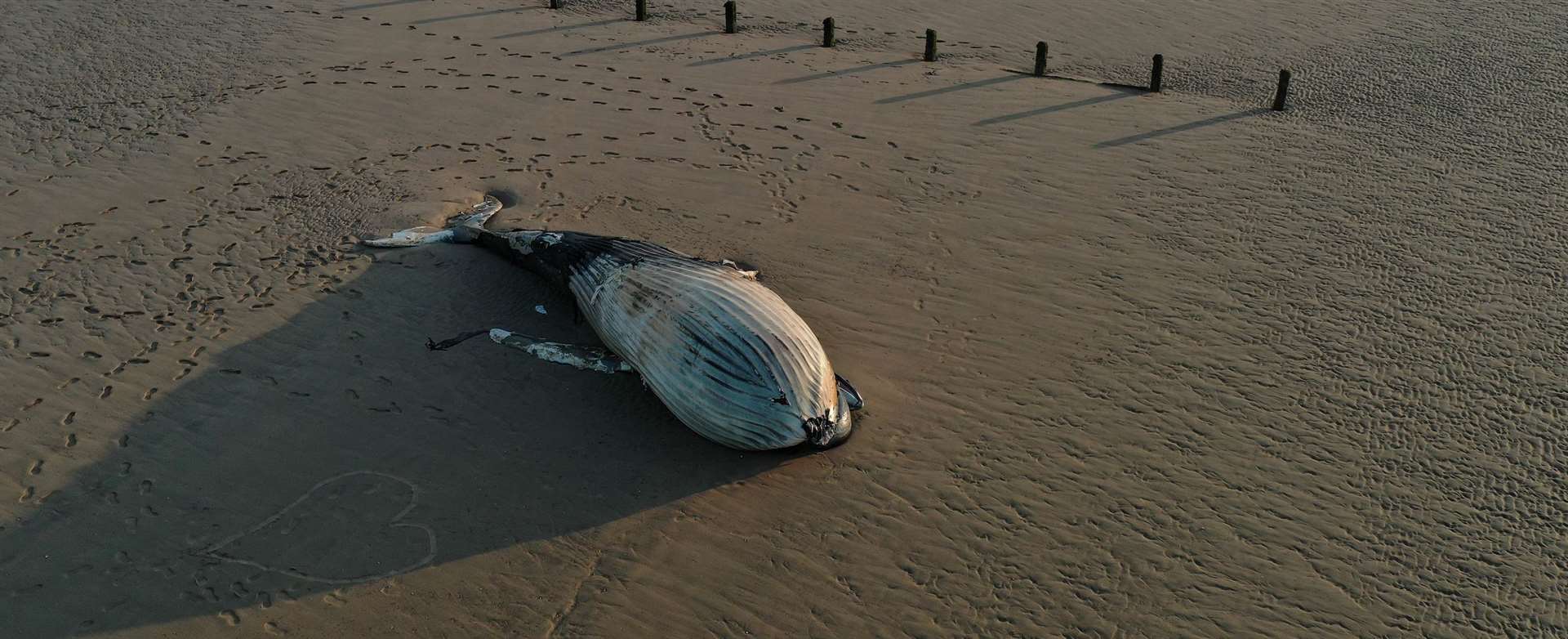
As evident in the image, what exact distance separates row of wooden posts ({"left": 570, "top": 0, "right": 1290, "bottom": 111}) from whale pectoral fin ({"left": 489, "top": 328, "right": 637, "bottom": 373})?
10435 millimetres

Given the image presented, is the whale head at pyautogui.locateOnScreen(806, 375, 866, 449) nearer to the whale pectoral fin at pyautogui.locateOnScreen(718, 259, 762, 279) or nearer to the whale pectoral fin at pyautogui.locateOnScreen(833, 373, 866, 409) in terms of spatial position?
the whale pectoral fin at pyautogui.locateOnScreen(833, 373, 866, 409)

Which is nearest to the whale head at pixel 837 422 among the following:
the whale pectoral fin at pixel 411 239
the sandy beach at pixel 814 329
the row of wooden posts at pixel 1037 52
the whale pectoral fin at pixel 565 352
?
the sandy beach at pixel 814 329

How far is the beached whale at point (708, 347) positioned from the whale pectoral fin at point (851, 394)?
1 centimetres

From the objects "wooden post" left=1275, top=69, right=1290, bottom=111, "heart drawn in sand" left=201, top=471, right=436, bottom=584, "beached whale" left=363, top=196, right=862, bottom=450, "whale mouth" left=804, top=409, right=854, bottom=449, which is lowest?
"heart drawn in sand" left=201, top=471, right=436, bottom=584

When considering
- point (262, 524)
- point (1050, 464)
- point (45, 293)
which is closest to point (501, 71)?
point (45, 293)

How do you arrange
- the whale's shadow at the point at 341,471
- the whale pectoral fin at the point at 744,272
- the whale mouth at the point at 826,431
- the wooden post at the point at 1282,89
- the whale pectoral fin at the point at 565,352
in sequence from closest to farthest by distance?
the whale's shadow at the point at 341,471 < the whale mouth at the point at 826,431 < the whale pectoral fin at the point at 565,352 < the whale pectoral fin at the point at 744,272 < the wooden post at the point at 1282,89

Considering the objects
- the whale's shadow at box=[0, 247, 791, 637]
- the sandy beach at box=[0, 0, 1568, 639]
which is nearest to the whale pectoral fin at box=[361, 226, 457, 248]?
the sandy beach at box=[0, 0, 1568, 639]

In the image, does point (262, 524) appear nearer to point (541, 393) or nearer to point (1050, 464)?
point (541, 393)

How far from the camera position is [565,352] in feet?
Answer: 37.8

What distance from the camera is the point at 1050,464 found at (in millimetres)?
10484

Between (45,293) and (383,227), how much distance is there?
3.60 m

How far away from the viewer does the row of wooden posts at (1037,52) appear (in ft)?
59.4

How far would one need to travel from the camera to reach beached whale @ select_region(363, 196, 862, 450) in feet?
32.4

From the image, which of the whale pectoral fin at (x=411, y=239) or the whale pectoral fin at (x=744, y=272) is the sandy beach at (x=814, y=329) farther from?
the whale pectoral fin at (x=744, y=272)
